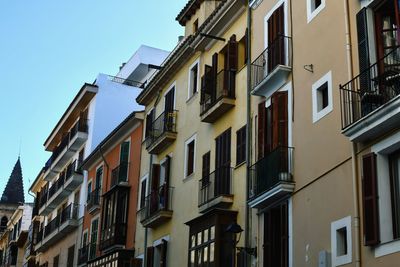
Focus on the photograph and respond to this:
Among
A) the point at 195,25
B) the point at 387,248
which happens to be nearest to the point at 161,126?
the point at 195,25

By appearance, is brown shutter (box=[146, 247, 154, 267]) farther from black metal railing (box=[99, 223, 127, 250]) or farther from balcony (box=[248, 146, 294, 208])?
balcony (box=[248, 146, 294, 208])

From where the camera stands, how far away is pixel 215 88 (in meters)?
24.8

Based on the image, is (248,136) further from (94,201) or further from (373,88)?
(94,201)

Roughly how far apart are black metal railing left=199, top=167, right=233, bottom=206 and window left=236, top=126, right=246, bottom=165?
0.55 metres

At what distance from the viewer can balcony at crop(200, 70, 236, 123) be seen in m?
23.7

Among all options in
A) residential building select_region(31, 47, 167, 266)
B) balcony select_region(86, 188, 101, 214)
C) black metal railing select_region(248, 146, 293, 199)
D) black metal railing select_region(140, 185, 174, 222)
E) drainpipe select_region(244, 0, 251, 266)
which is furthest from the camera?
residential building select_region(31, 47, 167, 266)

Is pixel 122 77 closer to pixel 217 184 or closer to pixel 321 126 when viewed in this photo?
pixel 217 184

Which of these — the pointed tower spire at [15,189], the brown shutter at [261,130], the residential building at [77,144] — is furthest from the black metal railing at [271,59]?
the pointed tower spire at [15,189]

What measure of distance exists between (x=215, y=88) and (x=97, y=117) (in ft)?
66.4

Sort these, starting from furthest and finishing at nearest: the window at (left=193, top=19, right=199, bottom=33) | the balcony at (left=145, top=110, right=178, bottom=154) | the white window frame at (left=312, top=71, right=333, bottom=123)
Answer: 1. the window at (left=193, top=19, right=199, bottom=33)
2. the balcony at (left=145, top=110, right=178, bottom=154)
3. the white window frame at (left=312, top=71, right=333, bottom=123)

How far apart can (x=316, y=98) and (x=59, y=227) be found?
2994 centimetres

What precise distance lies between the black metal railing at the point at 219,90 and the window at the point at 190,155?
6.52 feet

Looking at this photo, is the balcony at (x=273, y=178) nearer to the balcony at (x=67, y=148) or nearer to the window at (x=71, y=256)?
the window at (x=71, y=256)

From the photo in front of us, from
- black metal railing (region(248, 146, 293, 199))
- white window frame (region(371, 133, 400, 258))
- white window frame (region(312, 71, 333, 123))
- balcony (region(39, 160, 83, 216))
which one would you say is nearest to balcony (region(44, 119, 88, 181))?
balcony (region(39, 160, 83, 216))
